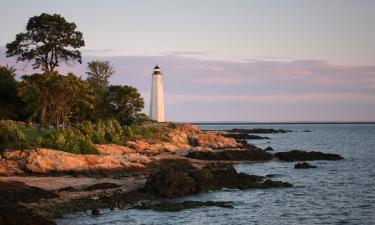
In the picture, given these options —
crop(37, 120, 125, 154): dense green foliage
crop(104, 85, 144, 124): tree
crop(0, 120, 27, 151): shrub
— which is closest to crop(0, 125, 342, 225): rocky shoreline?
crop(0, 120, 27, 151): shrub

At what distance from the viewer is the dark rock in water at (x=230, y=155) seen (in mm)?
51062

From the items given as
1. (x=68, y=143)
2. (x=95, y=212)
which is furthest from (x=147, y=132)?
(x=95, y=212)

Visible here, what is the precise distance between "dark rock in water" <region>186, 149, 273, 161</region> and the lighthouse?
37.6m

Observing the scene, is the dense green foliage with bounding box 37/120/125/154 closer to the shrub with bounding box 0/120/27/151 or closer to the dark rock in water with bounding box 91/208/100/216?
the shrub with bounding box 0/120/27/151

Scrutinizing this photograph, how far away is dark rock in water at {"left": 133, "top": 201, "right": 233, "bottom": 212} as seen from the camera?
25744 millimetres

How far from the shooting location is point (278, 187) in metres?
35.2

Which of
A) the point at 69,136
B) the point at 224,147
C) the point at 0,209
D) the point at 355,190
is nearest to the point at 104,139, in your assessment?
the point at 69,136

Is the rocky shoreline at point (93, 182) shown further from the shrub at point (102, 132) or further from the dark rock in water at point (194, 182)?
the shrub at point (102, 132)

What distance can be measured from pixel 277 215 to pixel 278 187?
9.28 m

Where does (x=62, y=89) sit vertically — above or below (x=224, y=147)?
above

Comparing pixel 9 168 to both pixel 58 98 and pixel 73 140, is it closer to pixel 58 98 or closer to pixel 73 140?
pixel 73 140

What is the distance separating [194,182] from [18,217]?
45.9ft

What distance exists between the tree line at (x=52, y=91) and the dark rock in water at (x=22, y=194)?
26.3 meters

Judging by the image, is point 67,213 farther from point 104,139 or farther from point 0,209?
point 104,139
